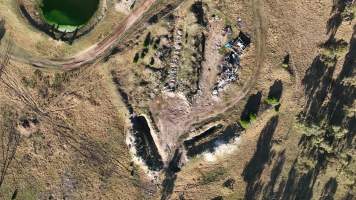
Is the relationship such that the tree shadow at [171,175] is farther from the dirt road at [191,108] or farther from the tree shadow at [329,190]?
the tree shadow at [329,190]

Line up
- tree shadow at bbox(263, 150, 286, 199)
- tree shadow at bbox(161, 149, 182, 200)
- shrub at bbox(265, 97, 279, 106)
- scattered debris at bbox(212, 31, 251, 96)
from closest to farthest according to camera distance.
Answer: scattered debris at bbox(212, 31, 251, 96) < shrub at bbox(265, 97, 279, 106) < tree shadow at bbox(161, 149, 182, 200) < tree shadow at bbox(263, 150, 286, 199)

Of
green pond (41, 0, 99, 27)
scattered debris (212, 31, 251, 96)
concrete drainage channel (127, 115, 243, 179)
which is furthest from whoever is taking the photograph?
concrete drainage channel (127, 115, 243, 179)

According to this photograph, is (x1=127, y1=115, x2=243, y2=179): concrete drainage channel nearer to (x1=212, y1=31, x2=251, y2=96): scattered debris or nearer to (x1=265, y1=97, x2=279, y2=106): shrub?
(x1=265, y1=97, x2=279, y2=106): shrub

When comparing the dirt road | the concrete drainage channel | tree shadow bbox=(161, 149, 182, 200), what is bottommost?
tree shadow bbox=(161, 149, 182, 200)

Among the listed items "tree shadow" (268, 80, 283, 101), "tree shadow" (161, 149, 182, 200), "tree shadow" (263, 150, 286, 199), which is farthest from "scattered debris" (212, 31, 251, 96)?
"tree shadow" (263, 150, 286, 199)

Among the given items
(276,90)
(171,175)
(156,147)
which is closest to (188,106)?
(156,147)

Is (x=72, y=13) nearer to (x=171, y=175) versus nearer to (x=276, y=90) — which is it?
(x=171, y=175)
